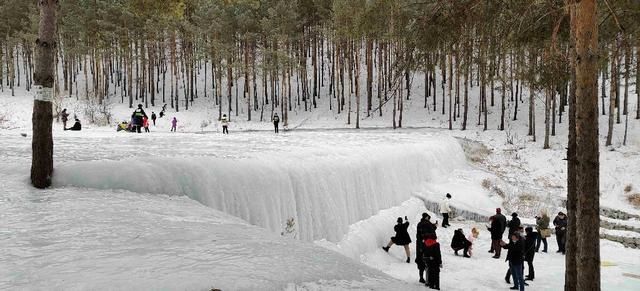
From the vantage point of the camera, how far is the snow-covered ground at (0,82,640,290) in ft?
13.8

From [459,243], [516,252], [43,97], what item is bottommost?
[459,243]

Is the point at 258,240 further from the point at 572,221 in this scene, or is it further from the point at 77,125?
the point at 77,125

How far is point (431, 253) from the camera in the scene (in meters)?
10.4

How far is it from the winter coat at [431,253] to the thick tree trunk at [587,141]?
436cm

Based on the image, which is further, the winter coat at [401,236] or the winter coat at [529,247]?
the winter coat at [401,236]

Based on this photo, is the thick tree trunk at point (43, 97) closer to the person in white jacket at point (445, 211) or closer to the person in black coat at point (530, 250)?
the person in black coat at point (530, 250)

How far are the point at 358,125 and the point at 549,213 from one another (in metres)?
19.4

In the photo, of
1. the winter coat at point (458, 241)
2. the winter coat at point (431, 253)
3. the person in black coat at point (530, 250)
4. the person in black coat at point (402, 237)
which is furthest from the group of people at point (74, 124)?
the person in black coat at point (530, 250)

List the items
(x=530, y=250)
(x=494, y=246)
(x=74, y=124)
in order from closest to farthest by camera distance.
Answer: (x=530, y=250) < (x=494, y=246) < (x=74, y=124)

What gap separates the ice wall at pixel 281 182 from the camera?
8203 mm

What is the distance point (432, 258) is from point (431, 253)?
0.50ft

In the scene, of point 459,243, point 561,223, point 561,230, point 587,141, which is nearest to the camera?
point 587,141

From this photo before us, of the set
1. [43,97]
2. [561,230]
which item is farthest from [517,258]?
[43,97]

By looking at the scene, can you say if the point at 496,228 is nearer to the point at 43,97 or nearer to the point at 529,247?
the point at 529,247
